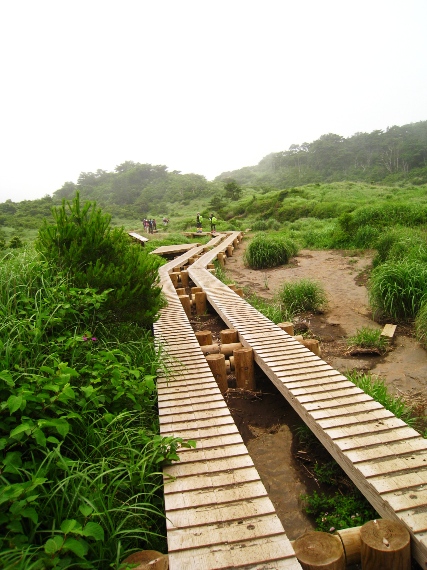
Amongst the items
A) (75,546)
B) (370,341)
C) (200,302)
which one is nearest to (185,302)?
(200,302)

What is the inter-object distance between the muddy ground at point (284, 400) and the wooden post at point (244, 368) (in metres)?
0.12

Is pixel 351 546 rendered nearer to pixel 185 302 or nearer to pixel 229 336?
pixel 229 336

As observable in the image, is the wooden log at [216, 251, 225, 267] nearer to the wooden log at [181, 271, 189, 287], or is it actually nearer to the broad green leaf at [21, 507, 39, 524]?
the wooden log at [181, 271, 189, 287]

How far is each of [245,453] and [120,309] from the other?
7.45 feet

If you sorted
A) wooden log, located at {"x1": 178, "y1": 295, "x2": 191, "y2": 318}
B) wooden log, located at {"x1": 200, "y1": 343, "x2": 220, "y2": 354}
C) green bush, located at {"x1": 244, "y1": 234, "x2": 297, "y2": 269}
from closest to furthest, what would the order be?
wooden log, located at {"x1": 200, "y1": 343, "x2": 220, "y2": 354}, wooden log, located at {"x1": 178, "y1": 295, "x2": 191, "y2": 318}, green bush, located at {"x1": 244, "y1": 234, "x2": 297, "y2": 269}

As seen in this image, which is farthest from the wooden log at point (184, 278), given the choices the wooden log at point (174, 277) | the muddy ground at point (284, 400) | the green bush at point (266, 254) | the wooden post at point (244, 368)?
the wooden post at point (244, 368)

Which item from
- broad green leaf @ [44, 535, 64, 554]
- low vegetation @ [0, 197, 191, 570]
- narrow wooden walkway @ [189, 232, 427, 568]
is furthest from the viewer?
narrow wooden walkway @ [189, 232, 427, 568]

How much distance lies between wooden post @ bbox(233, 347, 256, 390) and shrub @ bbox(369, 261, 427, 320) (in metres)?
3.41

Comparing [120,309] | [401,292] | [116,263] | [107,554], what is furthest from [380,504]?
[401,292]

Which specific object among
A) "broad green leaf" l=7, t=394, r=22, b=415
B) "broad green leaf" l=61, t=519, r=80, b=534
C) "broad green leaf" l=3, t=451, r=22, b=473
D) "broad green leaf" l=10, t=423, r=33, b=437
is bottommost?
"broad green leaf" l=61, t=519, r=80, b=534

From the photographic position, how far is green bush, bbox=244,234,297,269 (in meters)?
12.9

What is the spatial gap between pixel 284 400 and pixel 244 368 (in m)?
0.57

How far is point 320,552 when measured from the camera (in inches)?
77.6

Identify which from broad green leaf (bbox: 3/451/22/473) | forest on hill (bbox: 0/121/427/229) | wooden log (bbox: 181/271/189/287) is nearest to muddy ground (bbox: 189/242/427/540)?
wooden log (bbox: 181/271/189/287)
